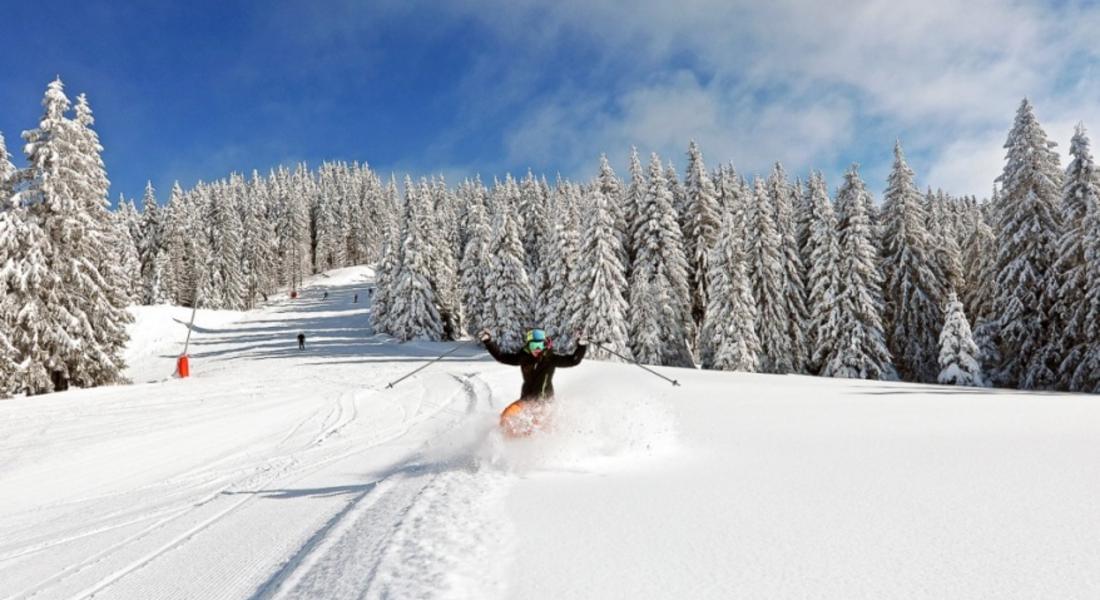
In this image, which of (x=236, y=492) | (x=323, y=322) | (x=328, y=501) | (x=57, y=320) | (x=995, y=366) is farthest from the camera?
(x=323, y=322)

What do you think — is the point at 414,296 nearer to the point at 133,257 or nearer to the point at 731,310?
the point at 731,310

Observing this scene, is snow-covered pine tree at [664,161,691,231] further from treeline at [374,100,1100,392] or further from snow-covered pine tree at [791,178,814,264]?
snow-covered pine tree at [791,178,814,264]

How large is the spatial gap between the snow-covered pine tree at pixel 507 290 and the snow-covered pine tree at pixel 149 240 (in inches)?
2146

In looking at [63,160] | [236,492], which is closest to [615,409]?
[236,492]

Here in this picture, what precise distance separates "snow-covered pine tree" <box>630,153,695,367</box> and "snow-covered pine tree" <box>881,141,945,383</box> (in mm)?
12601

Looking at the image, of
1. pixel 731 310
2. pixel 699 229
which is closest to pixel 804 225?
pixel 699 229

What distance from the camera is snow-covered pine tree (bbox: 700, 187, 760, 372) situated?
117ft

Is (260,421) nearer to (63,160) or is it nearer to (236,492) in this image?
(236,492)

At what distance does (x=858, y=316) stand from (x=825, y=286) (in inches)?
108

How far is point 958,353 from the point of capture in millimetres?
28734

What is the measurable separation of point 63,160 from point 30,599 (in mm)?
29123

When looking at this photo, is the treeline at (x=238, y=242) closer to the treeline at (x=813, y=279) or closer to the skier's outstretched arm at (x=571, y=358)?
the treeline at (x=813, y=279)

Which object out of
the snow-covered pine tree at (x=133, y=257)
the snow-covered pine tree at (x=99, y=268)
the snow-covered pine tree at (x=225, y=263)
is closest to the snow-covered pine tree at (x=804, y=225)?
the snow-covered pine tree at (x=99, y=268)

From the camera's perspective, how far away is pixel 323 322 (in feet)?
231
